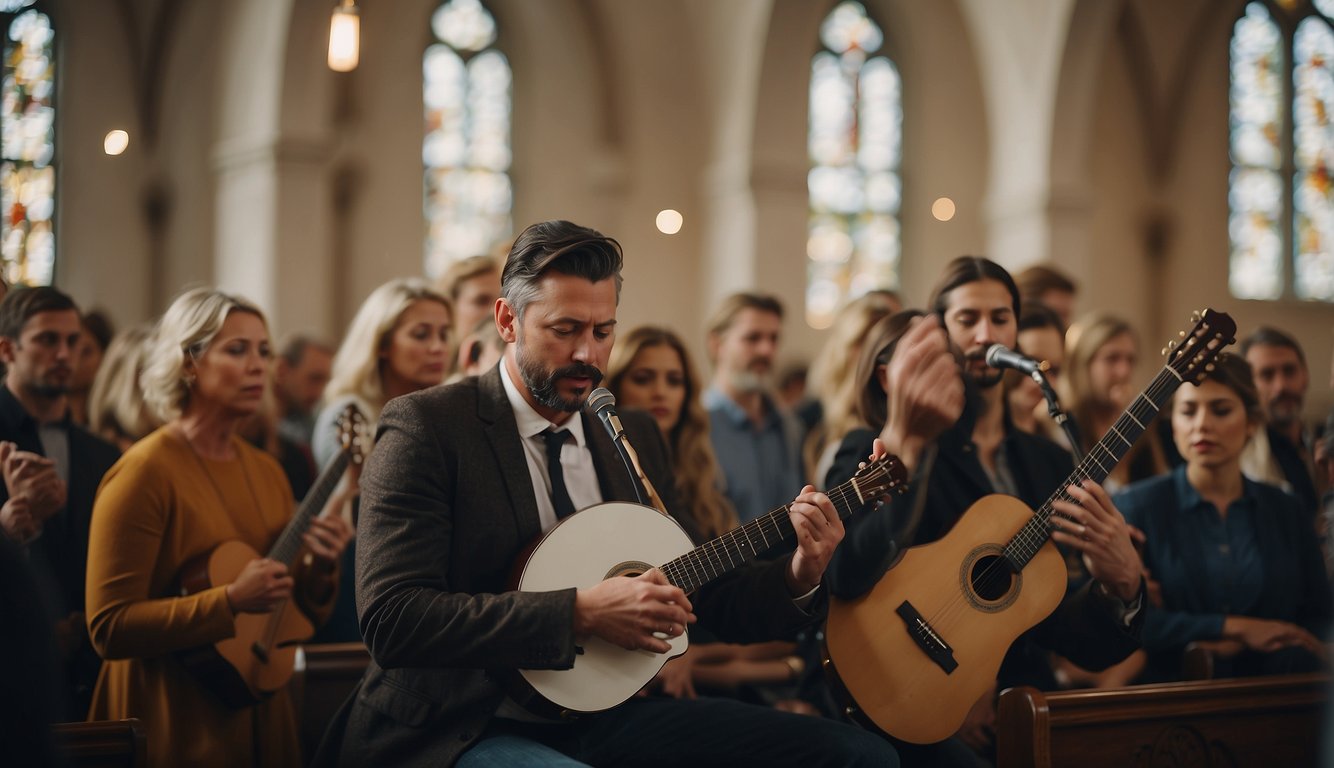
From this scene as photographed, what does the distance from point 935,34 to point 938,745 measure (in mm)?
10653

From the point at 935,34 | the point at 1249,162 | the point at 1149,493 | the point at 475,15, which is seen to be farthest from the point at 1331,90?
the point at 1149,493

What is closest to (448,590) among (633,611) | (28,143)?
(633,611)

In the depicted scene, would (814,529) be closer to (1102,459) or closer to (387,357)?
(1102,459)

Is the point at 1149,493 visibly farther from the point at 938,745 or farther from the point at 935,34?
the point at 935,34

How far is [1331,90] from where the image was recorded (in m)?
14.3

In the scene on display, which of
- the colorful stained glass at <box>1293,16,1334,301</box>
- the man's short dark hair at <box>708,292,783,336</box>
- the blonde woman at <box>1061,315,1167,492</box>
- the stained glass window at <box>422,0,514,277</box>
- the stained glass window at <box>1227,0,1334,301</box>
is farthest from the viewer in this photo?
the colorful stained glass at <box>1293,16,1334,301</box>

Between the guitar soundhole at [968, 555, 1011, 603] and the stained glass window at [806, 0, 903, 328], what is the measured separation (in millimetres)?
9329

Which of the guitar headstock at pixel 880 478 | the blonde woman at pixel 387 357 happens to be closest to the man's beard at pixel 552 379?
the guitar headstock at pixel 880 478

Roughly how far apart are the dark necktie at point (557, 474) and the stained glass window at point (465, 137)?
8.77m

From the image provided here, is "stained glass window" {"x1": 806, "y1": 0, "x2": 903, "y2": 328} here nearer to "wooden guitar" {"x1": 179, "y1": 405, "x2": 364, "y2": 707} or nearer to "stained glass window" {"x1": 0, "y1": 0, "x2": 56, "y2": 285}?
"stained glass window" {"x1": 0, "y1": 0, "x2": 56, "y2": 285}

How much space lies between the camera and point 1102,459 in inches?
145

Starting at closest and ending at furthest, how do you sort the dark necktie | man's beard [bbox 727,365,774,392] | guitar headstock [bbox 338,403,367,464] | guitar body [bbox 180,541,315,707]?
the dark necktie < guitar body [bbox 180,541,315,707] < guitar headstock [bbox 338,403,367,464] < man's beard [bbox 727,365,774,392]

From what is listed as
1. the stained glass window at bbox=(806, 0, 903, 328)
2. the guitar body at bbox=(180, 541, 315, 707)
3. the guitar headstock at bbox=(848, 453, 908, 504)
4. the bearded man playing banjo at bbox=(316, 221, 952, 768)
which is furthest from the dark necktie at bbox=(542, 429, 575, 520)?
the stained glass window at bbox=(806, 0, 903, 328)

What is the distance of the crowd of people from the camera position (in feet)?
10.1
